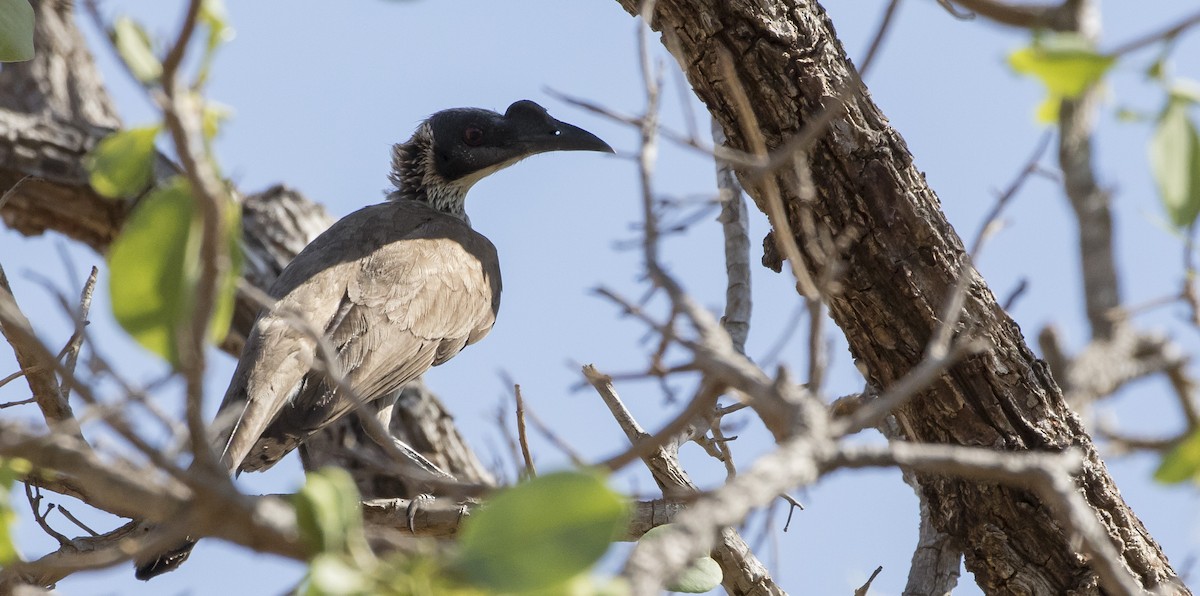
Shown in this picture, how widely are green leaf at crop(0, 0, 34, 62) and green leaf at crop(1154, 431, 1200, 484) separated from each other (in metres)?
1.99

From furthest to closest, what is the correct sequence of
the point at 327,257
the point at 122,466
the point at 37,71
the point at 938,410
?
the point at 37,71 < the point at 327,257 < the point at 938,410 < the point at 122,466

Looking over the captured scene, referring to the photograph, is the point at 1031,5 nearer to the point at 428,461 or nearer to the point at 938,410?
the point at 938,410

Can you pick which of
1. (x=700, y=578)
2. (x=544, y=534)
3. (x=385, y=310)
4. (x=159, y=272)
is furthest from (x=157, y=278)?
(x=385, y=310)

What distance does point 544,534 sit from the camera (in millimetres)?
1266

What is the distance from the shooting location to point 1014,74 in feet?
4.40

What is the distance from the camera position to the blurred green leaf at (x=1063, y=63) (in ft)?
4.18

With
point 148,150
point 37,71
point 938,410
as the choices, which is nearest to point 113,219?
point 37,71

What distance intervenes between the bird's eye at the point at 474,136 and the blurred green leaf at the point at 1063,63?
5769mm

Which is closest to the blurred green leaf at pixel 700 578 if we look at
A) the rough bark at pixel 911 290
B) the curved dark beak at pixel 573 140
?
the rough bark at pixel 911 290

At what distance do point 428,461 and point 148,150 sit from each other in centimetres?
446

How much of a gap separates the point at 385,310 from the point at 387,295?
0.10 metres

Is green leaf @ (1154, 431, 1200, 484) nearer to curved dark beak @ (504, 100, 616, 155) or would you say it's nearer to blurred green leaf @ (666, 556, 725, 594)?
blurred green leaf @ (666, 556, 725, 594)

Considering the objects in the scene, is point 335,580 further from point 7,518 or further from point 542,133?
point 542,133

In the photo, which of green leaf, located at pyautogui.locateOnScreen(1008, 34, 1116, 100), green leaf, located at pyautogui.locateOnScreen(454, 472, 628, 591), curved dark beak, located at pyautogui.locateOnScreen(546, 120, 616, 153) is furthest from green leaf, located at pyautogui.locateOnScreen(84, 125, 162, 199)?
curved dark beak, located at pyautogui.locateOnScreen(546, 120, 616, 153)
